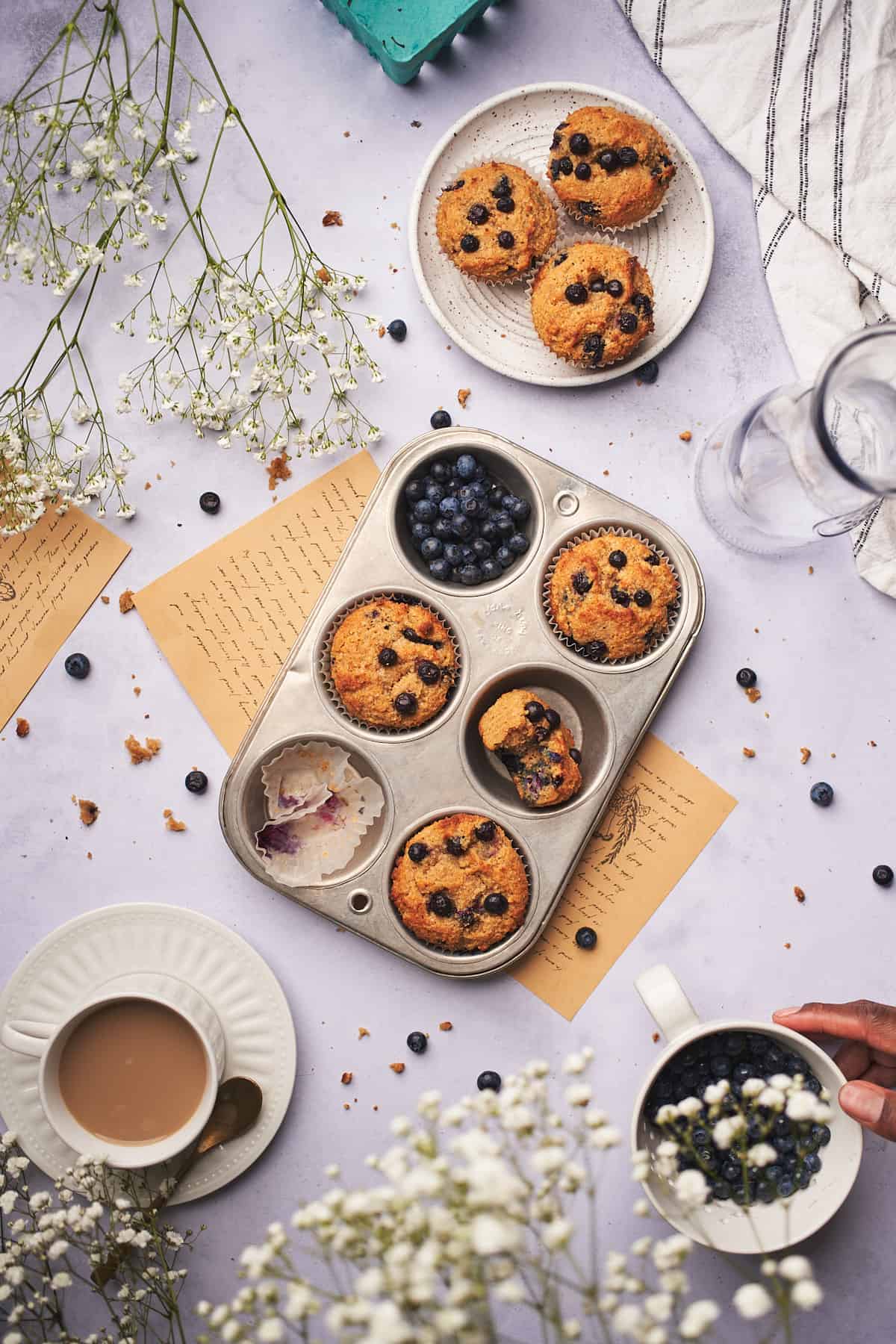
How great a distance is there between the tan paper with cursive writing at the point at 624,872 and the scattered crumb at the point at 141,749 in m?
1.13

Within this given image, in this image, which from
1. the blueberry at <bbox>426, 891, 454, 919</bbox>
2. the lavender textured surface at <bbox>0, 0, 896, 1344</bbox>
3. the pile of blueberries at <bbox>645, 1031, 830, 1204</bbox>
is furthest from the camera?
the lavender textured surface at <bbox>0, 0, 896, 1344</bbox>

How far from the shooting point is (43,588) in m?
2.74

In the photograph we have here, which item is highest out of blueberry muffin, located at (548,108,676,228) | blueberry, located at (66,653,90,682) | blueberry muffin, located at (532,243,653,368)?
blueberry muffin, located at (548,108,676,228)

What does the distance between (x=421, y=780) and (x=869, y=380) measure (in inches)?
59.2

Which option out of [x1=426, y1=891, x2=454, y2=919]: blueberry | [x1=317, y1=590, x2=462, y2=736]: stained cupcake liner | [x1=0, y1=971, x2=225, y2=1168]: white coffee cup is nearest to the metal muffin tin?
[x1=317, y1=590, x2=462, y2=736]: stained cupcake liner

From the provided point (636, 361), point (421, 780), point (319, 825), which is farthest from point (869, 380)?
point (319, 825)

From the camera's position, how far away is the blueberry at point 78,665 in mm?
2715

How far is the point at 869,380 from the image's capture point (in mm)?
2508

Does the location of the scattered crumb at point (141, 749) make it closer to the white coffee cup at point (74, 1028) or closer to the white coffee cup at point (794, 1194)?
the white coffee cup at point (74, 1028)

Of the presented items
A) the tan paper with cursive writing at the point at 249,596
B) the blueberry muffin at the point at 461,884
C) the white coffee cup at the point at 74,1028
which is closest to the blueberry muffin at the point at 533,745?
the blueberry muffin at the point at 461,884

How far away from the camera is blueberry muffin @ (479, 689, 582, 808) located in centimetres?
254

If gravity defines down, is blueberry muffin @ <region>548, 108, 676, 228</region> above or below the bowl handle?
above

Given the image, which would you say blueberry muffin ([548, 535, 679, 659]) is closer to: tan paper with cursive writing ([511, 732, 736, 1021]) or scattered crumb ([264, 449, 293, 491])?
tan paper with cursive writing ([511, 732, 736, 1021])

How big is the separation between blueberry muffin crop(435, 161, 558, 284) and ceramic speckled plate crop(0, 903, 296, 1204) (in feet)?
6.09
